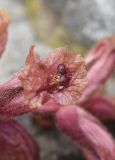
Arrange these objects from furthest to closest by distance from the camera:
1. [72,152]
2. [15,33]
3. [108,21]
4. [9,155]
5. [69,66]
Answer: [15,33] < [108,21] < [72,152] < [9,155] < [69,66]

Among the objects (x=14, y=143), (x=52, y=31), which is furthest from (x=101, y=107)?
(x=52, y=31)

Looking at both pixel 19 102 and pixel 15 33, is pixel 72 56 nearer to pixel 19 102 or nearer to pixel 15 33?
pixel 19 102

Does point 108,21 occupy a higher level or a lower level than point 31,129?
higher

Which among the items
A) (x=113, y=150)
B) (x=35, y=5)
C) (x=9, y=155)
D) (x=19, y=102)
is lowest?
(x=113, y=150)

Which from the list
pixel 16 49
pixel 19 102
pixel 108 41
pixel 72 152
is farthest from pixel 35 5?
pixel 19 102

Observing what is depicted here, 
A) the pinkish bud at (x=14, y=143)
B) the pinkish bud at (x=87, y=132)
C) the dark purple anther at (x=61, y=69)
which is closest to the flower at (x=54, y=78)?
the dark purple anther at (x=61, y=69)

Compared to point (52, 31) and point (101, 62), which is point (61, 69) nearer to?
point (101, 62)

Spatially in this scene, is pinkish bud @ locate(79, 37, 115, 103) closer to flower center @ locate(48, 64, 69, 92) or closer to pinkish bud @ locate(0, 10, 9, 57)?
pinkish bud @ locate(0, 10, 9, 57)
